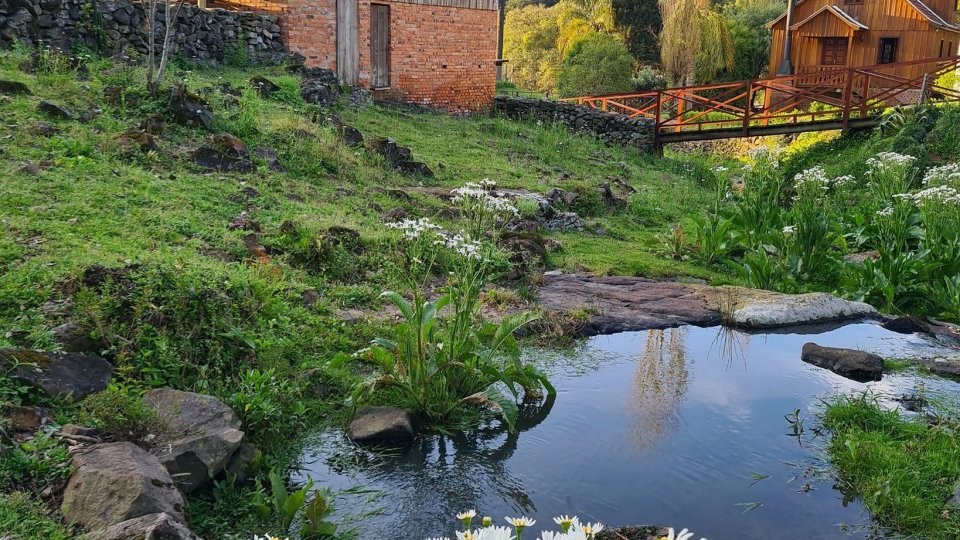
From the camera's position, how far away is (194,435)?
14.4ft

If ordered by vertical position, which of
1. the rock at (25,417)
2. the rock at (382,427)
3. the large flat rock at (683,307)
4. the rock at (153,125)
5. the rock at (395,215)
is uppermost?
the rock at (153,125)

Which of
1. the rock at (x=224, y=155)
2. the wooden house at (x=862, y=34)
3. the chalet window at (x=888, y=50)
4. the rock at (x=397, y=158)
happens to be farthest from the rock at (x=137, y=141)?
the chalet window at (x=888, y=50)

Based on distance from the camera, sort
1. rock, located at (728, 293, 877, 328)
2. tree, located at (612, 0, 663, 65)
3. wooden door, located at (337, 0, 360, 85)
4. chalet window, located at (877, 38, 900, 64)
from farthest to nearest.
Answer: tree, located at (612, 0, 663, 65), chalet window, located at (877, 38, 900, 64), wooden door, located at (337, 0, 360, 85), rock, located at (728, 293, 877, 328)

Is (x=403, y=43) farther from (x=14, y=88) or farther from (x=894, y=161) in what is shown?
(x=894, y=161)

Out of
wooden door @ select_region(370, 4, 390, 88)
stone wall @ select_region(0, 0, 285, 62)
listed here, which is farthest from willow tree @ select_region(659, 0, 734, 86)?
stone wall @ select_region(0, 0, 285, 62)

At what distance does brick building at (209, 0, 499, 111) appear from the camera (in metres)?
16.9

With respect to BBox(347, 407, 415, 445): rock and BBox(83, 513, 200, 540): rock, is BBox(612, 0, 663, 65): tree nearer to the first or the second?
BBox(347, 407, 415, 445): rock

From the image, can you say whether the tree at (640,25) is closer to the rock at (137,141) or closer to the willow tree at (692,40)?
the willow tree at (692,40)

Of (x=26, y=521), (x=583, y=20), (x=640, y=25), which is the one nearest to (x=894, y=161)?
(x=26, y=521)

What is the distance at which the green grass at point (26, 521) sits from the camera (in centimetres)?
344

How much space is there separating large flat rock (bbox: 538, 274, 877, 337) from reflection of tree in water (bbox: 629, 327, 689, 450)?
0.30 m

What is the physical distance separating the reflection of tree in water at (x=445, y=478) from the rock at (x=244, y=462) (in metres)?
0.59

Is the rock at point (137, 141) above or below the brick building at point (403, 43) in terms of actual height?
below

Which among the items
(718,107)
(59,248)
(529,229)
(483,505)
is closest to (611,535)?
(483,505)
